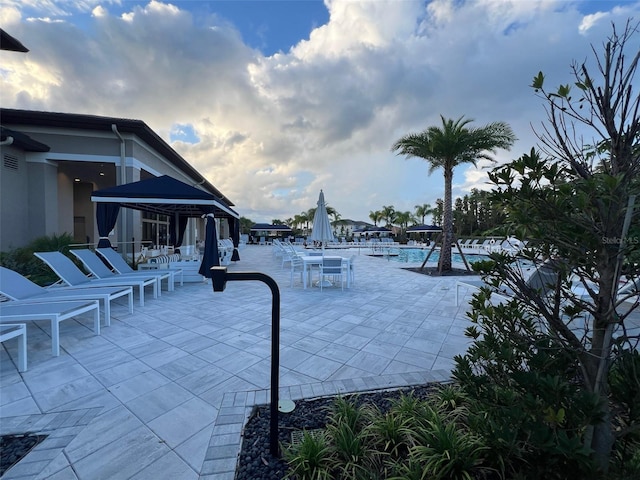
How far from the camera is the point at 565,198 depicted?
1.15 metres

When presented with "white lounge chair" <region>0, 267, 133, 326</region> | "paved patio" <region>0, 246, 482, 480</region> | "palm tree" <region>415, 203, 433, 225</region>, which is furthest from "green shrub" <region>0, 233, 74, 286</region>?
"palm tree" <region>415, 203, 433, 225</region>

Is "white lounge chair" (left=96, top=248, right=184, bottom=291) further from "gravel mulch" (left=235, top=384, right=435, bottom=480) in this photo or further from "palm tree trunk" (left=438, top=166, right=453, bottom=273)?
"palm tree trunk" (left=438, top=166, right=453, bottom=273)

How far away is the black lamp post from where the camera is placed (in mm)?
1584

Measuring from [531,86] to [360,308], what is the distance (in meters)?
4.41

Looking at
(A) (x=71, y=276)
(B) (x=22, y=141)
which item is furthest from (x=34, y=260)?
(A) (x=71, y=276)

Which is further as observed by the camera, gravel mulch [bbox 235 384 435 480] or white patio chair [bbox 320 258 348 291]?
white patio chair [bbox 320 258 348 291]

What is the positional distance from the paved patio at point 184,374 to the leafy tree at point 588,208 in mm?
1531

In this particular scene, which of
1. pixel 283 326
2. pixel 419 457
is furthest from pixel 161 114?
pixel 419 457

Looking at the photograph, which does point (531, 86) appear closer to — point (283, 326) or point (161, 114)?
point (283, 326)

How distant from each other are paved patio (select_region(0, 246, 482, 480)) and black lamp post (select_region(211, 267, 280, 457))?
26 centimetres

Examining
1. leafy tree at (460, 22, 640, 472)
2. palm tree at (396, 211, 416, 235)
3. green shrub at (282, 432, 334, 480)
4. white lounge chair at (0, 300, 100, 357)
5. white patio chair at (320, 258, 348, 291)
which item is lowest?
green shrub at (282, 432, 334, 480)

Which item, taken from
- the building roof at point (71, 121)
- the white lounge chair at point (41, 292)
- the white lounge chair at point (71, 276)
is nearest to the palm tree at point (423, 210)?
the building roof at point (71, 121)

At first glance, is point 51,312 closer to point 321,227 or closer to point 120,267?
point 120,267

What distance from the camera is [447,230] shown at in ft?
33.2
